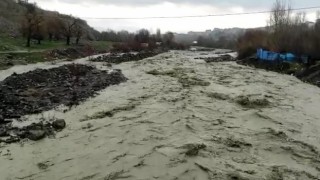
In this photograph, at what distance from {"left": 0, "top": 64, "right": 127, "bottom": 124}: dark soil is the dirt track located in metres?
1.11

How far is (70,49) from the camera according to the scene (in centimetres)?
5300

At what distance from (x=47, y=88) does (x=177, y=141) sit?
40.3ft

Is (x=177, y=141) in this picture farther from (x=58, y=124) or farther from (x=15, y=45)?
(x=15, y=45)

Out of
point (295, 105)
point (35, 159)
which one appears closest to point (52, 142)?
point (35, 159)

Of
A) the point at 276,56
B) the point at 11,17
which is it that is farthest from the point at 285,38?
the point at 11,17

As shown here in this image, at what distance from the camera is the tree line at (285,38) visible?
41.5 meters

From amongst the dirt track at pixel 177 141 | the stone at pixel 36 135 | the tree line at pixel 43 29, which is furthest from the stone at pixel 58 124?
the tree line at pixel 43 29

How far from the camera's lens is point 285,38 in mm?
47469

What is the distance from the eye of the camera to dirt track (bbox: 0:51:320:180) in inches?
436

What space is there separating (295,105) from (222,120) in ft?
20.2

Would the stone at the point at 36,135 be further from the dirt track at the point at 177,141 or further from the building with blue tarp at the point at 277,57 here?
the building with blue tarp at the point at 277,57

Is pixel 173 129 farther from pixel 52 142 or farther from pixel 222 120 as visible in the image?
pixel 52 142

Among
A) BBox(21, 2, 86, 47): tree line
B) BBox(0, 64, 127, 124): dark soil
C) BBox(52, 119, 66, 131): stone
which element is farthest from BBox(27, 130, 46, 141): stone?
BBox(21, 2, 86, 47): tree line

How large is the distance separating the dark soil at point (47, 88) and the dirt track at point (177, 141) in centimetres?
111
